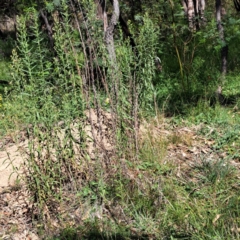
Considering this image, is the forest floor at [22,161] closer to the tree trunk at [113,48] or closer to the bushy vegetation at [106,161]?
the bushy vegetation at [106,161]

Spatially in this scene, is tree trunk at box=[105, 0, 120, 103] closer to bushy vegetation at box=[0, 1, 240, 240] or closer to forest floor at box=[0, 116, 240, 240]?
bushy vegetation at box=[0, 1, 240, 240]

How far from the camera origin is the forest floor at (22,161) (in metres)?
3.56

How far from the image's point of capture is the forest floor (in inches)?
140

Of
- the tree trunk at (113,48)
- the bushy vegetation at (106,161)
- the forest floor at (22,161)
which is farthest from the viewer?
the tree trunk at (113,48)

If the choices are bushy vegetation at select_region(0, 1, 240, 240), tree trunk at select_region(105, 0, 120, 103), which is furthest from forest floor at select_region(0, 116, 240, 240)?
tree trunk at select_region(105, 0, 120, 103)

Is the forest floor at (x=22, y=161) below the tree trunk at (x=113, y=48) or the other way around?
below

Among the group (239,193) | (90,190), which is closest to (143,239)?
(90,190)

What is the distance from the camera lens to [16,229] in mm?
3527

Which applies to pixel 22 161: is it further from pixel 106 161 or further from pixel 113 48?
pixel 113 48

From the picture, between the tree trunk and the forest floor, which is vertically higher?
the tree trunk

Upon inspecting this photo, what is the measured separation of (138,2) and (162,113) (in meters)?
5.59

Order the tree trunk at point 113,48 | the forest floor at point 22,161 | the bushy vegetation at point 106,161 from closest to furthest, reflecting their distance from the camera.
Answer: the bushy vegetation at point 106,161 < the forest floor at point 22,161 < the tree trunk at point 113,48

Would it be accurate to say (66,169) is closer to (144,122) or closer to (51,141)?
(51,141)

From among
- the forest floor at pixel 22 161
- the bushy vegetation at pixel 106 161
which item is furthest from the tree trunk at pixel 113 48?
the forest floor at pixel 22 161
